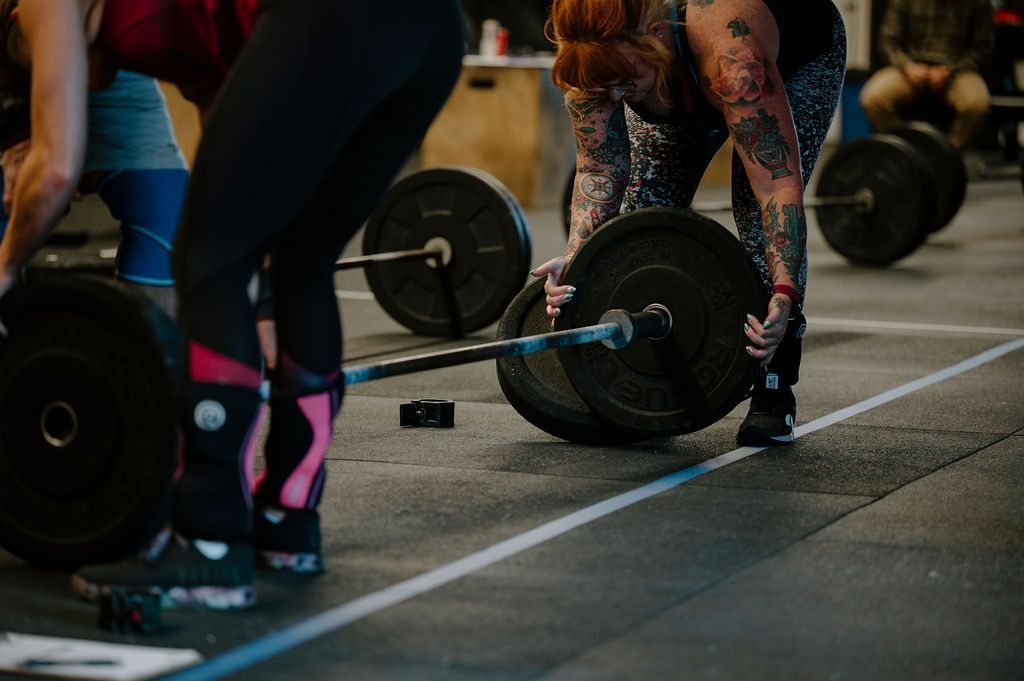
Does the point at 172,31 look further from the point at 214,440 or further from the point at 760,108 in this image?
the point at 760,108

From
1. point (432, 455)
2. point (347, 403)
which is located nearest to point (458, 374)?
point (347, 403)

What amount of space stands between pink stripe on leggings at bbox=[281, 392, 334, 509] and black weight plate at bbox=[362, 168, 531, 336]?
2.52 m

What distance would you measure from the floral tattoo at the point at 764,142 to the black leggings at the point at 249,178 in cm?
105

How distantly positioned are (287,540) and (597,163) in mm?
1266

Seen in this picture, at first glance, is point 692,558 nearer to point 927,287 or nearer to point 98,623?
point 98,623

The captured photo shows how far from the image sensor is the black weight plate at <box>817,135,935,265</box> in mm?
6754

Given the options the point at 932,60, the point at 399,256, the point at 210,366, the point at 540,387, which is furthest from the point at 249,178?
the point at 932,60

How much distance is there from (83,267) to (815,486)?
11.4 feet

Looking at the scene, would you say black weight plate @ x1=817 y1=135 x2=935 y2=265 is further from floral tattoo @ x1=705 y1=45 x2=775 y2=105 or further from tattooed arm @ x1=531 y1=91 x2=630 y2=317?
floral tattoo @ x1=705 y1=45 x2=775 y2=105

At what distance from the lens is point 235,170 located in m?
2.00

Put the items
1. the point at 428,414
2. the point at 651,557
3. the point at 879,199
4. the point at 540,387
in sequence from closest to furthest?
the point at 651,557 → the point at 540,387 → the point at 428,414 → the point at 879,199

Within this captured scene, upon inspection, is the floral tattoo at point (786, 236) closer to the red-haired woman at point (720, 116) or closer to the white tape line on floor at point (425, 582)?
the red-haired woman at point (720, 116)

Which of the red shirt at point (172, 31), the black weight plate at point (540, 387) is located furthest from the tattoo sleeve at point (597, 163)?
the red shirt at point (172, 31)

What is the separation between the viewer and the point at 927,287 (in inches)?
246
